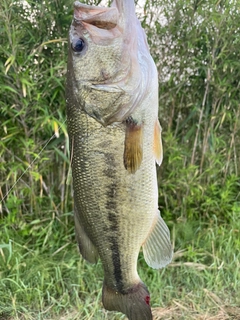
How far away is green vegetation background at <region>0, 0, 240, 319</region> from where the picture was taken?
2.57 meters

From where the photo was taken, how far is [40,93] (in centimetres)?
260

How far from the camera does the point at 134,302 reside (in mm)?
1517

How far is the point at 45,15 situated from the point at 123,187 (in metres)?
1.75

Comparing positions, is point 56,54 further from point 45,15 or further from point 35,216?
point 35,216

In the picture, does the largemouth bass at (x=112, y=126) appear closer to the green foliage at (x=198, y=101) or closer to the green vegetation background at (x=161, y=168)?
the green vegetation background at (x=161, y=168)

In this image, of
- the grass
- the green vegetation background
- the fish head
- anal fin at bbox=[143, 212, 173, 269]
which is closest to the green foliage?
the green vegetation background

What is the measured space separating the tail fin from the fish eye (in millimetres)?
1039

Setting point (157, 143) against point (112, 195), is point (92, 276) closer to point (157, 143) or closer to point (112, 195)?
point (112, 195)

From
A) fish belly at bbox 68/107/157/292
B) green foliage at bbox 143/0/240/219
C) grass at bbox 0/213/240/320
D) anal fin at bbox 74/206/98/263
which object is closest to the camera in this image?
fish belly at bbox 68/107/157/292

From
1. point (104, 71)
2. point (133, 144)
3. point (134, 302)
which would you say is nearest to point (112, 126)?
point (133, 144)

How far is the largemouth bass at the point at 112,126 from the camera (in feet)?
4.23

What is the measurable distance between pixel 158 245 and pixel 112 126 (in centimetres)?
58

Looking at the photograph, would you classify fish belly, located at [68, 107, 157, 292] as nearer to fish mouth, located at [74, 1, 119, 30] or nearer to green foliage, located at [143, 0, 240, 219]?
fish mouth, located at [74, 1, 119, 30]

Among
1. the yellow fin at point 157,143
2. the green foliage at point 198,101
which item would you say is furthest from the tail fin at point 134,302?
the green foliage at point 198,101
